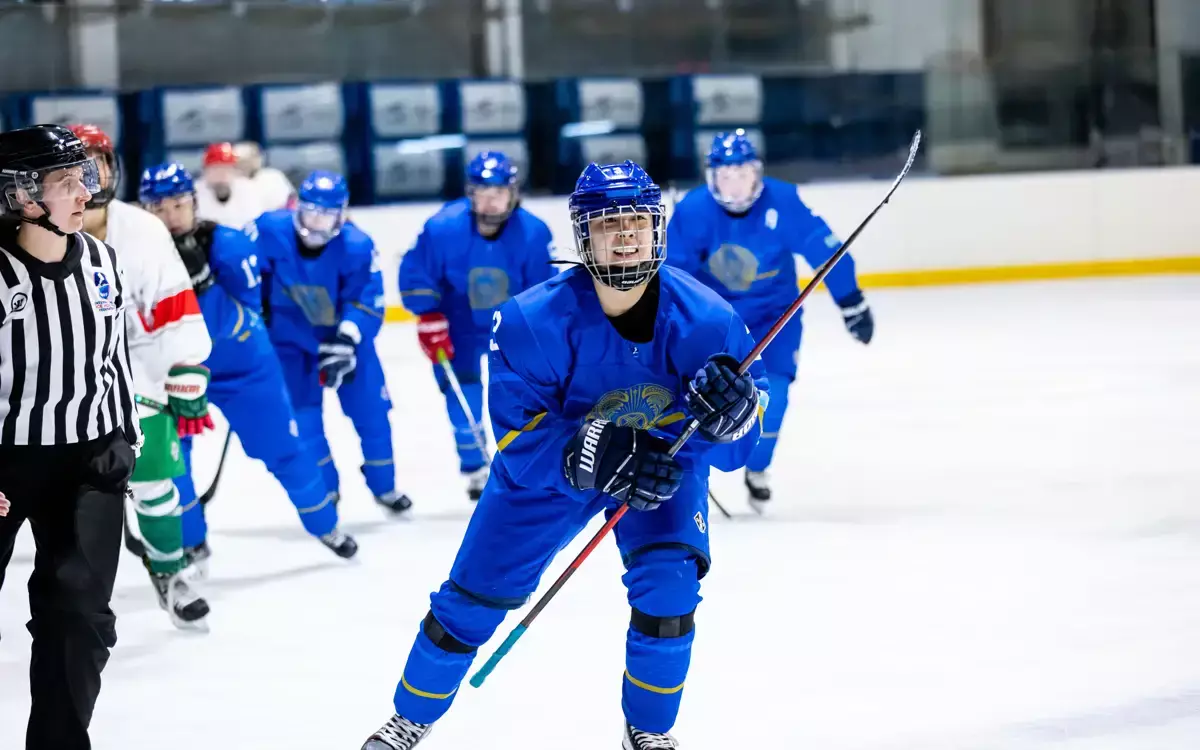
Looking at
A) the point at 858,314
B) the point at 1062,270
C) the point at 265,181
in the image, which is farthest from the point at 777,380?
the point at 1062,270

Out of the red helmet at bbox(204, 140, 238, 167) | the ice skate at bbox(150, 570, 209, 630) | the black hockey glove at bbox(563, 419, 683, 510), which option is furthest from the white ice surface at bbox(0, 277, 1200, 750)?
the red helmet at bbox(204, 140, 238, 167)

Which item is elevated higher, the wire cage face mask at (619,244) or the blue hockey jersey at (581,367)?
the wire cage face mask at (619,244)

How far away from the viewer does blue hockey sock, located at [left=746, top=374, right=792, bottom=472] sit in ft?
15.6

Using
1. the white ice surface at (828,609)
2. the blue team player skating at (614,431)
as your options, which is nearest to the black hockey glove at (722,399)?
the blue team player skating at (614,431)

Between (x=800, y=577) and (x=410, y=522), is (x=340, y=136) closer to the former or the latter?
(x=410, y=522)

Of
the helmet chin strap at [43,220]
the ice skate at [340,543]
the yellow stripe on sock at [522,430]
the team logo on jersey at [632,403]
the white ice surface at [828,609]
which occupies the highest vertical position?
the helmet chin strap at [43,220]

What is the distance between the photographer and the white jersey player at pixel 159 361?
3.19 metres

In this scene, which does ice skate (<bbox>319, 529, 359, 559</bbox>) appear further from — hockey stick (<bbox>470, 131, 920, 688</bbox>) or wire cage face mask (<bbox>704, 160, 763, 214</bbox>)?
hockey stick (<bbox>470, 131, 920, 688</bbox>)

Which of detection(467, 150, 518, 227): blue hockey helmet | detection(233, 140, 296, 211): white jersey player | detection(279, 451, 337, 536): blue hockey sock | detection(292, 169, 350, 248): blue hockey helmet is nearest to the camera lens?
detection(279, 451, 337, 536): blue hockey sock

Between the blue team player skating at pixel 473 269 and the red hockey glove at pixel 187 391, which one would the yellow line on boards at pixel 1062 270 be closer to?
the blue team player skating at pixel 473 269

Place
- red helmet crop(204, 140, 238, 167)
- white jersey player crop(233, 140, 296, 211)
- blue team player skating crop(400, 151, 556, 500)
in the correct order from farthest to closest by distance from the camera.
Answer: white jersey player crop(233, 140, 296, 211)
red helmet crop(204, 140, 238, 167)
blue team player skating crop(400, 151, 556, 500)

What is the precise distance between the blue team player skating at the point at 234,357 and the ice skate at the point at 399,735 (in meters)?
1.54

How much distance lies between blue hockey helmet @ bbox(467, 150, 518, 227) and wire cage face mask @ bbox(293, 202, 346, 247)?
500 millimetres

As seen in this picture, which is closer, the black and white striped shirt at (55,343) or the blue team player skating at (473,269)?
the black and white striped shirt at (55,343)
